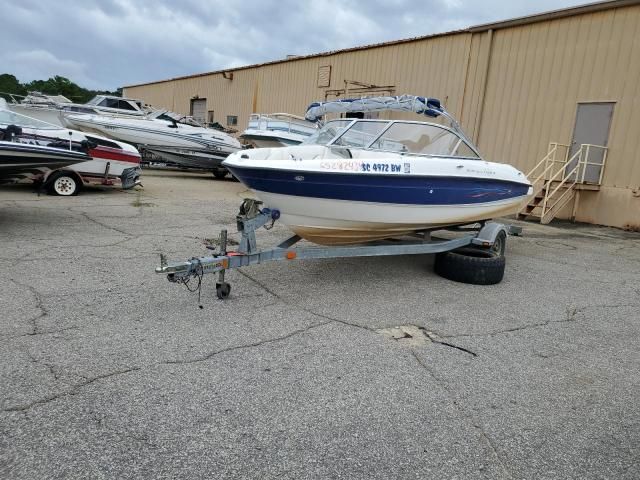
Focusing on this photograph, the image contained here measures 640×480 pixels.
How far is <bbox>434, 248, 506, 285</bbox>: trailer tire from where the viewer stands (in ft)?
18.4

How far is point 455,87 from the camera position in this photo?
562 inches

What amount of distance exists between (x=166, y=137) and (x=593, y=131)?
12.1m

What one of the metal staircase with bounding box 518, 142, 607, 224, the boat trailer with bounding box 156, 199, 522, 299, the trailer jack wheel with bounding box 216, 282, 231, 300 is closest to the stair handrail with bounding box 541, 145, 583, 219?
the metal staircase with bounding box 518, 142, 607, 224

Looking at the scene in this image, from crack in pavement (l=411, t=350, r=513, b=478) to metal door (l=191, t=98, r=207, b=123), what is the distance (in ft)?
83.4

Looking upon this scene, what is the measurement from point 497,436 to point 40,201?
9221mm

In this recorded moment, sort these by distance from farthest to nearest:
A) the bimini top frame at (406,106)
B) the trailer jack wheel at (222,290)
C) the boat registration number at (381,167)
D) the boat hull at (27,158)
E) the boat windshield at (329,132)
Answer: the bimini top frame at (406,106) → the boat hull at (27,158) → the boat windshield at (329,132) → the boat registration number at (381,167) → the trailer jack wheel at (222,290)

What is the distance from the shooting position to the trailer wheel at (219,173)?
55.3 ft

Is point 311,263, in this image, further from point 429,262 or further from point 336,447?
point 336,447

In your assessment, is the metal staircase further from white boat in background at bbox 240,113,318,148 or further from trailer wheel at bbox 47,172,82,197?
trailer wheel at bbox 47,172,82,197

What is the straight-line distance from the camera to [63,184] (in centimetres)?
995

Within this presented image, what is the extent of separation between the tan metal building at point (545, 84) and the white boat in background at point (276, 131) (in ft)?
12.5

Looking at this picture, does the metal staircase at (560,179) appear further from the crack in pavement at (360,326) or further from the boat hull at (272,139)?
the crack in pavement at (360,326)

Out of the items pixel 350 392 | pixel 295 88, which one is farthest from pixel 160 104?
pixel 350 392

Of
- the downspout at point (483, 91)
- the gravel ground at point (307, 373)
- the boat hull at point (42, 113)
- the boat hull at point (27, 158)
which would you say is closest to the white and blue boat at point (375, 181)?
the gravel ground at point (307, 373)
